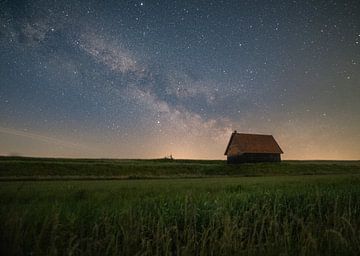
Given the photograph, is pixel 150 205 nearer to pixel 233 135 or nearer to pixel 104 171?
pixel 104 171

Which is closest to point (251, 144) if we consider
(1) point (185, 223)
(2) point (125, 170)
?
(2) point (125, 170)

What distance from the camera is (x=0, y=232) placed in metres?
5.48

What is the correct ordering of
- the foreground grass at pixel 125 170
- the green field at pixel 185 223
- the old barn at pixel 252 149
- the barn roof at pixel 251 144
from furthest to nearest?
the barn roof at pixel 251 144 → the old barn at pixel 252 149 → the foreground grass at pixel 125 170 → the green field at pixel 185 223

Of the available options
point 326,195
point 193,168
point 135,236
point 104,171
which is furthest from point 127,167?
point 135,236

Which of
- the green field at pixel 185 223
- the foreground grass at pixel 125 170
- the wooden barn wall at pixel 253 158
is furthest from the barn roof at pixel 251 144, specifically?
the green field at pixel 185 223

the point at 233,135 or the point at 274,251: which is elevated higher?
the point at 233,135

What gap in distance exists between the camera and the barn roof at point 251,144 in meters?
71.1

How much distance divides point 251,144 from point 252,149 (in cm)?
187

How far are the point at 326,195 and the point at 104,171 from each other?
38133mm

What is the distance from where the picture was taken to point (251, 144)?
72.4 metres

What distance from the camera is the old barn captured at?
232 ft

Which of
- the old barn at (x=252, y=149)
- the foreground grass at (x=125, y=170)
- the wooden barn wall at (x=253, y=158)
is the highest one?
the old barn at (x=252, y=149)

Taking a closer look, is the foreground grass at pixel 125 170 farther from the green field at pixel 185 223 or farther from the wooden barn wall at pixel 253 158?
the green field at pixel 185 223

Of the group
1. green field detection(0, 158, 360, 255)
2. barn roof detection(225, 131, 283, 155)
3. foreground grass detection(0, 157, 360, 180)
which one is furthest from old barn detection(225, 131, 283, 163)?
green field detection(0, 158, 360, 255)
